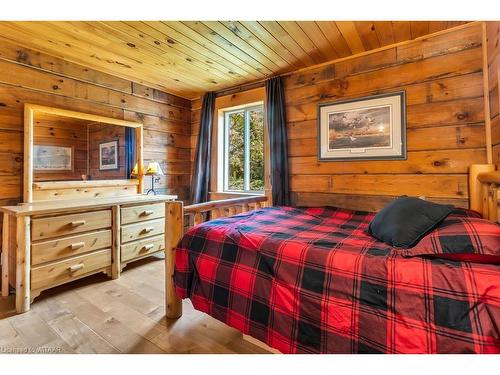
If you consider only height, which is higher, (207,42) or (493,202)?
(207,42)

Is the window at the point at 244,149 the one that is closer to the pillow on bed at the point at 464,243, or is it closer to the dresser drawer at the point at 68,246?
the dresser drawer at the point at 68,246

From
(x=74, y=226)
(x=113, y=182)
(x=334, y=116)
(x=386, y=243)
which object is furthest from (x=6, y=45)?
(x=386, y=243)

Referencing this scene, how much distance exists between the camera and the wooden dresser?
184 cm

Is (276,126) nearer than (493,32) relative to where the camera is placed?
No

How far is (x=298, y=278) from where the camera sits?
1165 mm

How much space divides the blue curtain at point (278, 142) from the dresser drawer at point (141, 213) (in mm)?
1279

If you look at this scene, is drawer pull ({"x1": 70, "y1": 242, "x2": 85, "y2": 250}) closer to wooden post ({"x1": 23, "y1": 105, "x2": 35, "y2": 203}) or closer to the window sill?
wooden post ({"x1": 23, "y1": 105, "x2": 35, "y2": 203})

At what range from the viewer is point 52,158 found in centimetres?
241

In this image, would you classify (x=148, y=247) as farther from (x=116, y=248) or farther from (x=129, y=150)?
(x=129, y=150)

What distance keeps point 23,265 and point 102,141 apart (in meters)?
1.41

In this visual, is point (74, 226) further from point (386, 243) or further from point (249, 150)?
point (386, 243)

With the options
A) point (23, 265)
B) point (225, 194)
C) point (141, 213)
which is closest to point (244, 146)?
point (225, 194)

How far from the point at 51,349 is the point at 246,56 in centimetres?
259

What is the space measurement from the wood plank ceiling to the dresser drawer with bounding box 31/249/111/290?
1.84 m
